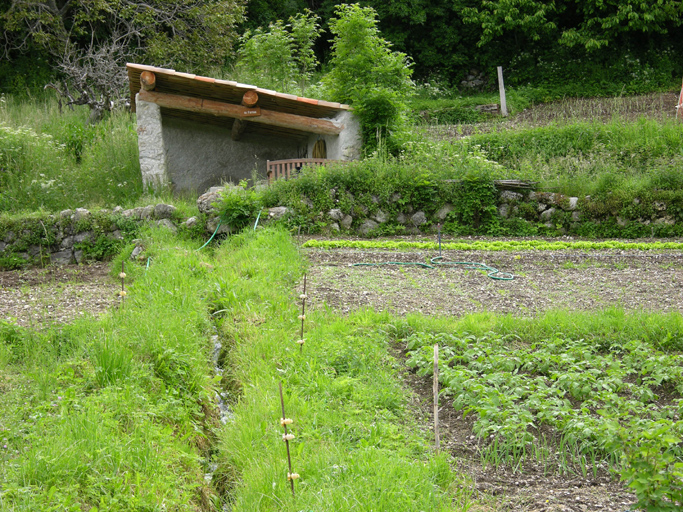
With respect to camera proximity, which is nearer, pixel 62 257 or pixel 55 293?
pixel 55 293

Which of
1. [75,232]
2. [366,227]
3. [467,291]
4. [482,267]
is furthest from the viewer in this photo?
[366,227]

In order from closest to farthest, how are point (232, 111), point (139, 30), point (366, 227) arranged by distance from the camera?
1. point (366, 227)
2. point (232, 111)
3. point (139, 30)

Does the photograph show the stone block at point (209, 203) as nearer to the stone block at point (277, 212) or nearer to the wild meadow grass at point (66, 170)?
the stone block at point (277, 212)

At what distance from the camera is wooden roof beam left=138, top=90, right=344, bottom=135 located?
41.6ft

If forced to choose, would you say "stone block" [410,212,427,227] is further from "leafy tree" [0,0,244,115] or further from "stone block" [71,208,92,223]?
"leafy tree" [0,0,244,115]

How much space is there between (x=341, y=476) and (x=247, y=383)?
173 cm

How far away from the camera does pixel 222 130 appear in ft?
47.9

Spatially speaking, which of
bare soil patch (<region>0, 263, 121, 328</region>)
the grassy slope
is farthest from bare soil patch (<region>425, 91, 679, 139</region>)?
the grassy slope

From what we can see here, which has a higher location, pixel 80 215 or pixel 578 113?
pixel 578 113

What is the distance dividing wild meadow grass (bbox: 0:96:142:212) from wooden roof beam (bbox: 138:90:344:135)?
1.74 metres

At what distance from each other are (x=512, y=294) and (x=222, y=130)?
959 centimetres

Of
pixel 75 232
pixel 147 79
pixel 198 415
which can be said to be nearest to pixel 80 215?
pixel 75 232

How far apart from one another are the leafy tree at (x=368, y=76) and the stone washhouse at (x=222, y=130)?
45 cm

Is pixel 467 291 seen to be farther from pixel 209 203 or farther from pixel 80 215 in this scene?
pixel 80 215
